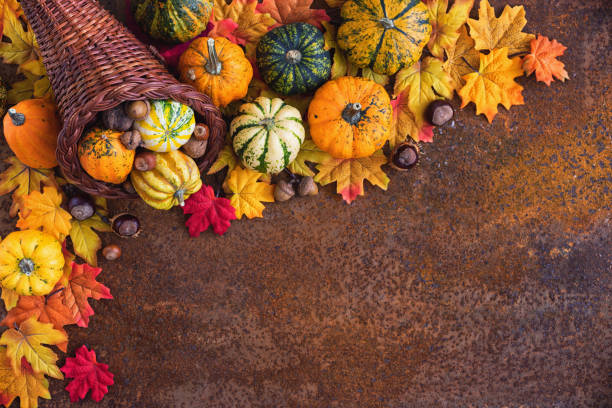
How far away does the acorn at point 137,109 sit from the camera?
4.53 ft

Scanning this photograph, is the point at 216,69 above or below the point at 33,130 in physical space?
above

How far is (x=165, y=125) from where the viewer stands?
1459mm

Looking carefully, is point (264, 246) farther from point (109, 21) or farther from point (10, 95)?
point (10, 95)

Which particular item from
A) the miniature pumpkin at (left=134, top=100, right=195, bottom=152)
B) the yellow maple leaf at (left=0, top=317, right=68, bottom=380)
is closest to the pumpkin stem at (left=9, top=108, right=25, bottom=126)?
the miniature pumpkin at (left=134, top=100, right=195, bottom=152)

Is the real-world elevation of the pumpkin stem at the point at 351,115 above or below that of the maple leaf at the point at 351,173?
above

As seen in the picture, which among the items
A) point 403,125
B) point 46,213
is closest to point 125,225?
point 46,213

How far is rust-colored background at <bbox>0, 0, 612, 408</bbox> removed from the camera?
5.94ft

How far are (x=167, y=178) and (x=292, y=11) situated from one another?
82 centimetres

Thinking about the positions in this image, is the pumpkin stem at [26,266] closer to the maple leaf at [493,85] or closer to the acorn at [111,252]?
the acorn at [111,252]

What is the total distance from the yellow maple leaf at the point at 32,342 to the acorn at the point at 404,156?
1.51m

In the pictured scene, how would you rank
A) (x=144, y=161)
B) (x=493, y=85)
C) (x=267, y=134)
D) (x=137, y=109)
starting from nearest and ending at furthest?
(x=137, y=109)
(x=144, y=161)
(x=267, y=134)
(x=493, y=85)

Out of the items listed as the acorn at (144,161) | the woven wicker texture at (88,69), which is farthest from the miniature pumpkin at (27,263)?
the acorn at (144,161)

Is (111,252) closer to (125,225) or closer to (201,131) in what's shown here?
(125,225)

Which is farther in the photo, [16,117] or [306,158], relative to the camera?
[306,158]
